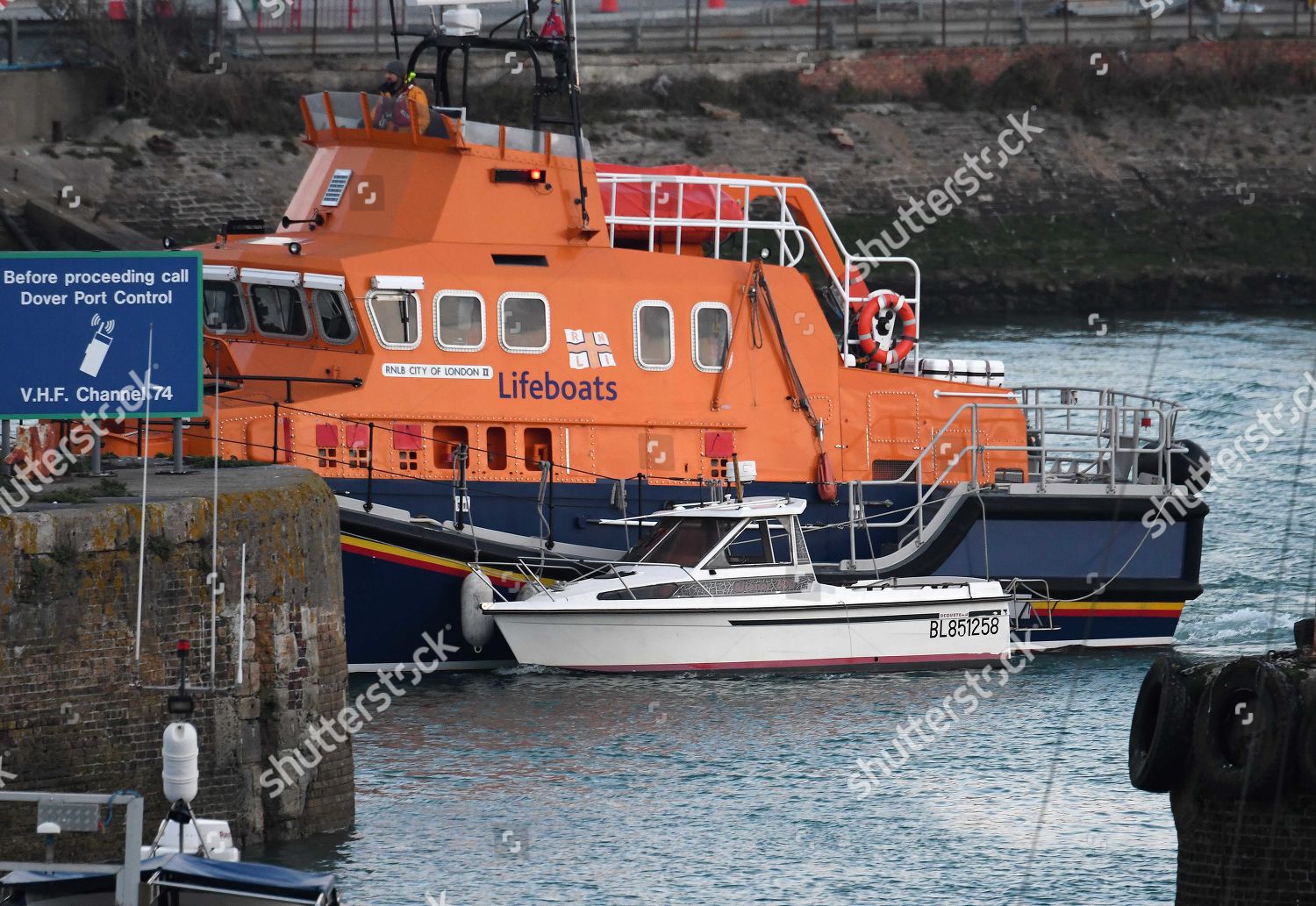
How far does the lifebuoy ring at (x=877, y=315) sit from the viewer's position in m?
18.0

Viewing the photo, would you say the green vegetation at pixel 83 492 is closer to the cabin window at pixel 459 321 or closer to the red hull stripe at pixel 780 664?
the cabin window at pixel 459 321

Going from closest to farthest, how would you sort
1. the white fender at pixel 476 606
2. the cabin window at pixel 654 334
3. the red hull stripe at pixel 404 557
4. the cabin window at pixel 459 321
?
1. the red hull stripe at pixel 404 557
2. the white fender at pixel 476 606
3. the cabin window at pixel 459 321
4. the cabin window at pixel 654 334

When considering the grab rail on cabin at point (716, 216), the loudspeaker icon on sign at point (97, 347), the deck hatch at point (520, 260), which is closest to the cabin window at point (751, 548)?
the grab rail on cabin at point (716, 216)

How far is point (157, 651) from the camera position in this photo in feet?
35.4

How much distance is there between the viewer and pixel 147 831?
1079 cm

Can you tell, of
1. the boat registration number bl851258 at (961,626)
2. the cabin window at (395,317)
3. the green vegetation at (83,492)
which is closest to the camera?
the green vegetation at (83,492)

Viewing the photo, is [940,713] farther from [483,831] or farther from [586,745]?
[483,831]

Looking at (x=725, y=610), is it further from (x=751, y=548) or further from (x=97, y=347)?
(x=97, y=347)

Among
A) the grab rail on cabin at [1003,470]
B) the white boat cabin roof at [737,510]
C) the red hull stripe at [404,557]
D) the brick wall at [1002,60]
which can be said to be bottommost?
the red hull stripe at [404,557]

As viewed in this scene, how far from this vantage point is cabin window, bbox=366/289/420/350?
16188mm

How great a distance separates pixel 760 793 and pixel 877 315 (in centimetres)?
563

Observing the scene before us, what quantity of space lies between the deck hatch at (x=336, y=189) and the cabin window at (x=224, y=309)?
1.02 metres

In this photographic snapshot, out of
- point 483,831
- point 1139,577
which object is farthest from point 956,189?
point 483,831

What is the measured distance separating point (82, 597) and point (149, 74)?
94.2ft
